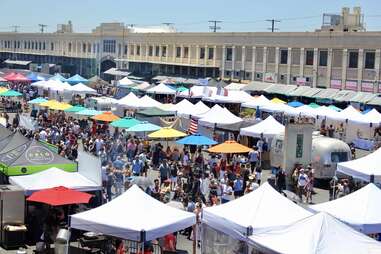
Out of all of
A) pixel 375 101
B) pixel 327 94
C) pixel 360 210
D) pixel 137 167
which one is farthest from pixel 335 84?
pixel 360 210

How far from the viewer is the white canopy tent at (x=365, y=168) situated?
18.6 metres

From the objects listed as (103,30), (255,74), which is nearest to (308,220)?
(255,74)

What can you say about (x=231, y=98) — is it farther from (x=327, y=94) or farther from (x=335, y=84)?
(x=335, y=84)

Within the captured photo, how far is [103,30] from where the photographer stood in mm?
86688

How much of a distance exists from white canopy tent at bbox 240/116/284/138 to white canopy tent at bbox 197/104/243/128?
1757mm

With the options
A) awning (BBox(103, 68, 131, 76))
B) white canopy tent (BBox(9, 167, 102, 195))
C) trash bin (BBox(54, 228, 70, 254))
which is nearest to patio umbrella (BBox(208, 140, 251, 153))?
white canopy tent (BBox(9, 167, 102, 195))

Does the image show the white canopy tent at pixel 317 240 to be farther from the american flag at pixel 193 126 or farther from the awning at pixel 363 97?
the awning at pixel 363 97

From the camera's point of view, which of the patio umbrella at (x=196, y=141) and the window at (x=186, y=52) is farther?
the window at (x=186, y=52)

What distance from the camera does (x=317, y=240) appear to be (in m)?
10.1

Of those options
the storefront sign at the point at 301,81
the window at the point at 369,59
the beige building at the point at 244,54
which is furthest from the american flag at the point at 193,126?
the storefront sign at the point at 301,81

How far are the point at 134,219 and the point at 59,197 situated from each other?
260 cm

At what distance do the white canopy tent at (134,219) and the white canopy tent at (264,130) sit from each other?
44.4 ft

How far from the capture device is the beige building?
47281 mm

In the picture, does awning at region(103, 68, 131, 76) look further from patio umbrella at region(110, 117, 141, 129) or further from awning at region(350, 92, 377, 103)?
patio umbrella at region(110, 117, 141, 129)
